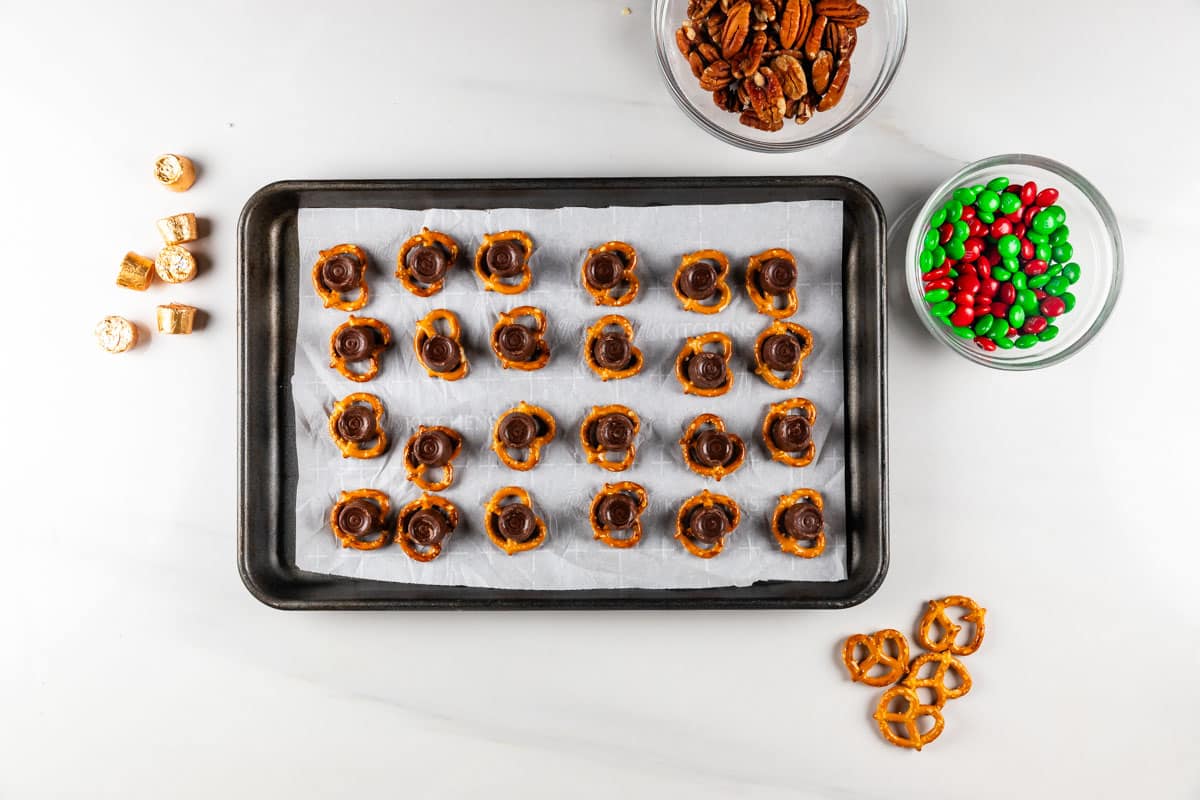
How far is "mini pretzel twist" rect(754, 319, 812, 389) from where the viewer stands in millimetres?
1791

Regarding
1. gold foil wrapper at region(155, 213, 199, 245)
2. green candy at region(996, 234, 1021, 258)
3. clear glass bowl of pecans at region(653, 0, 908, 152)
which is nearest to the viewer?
clear glass bowl of pecans at region(653, 0, 908, 152)

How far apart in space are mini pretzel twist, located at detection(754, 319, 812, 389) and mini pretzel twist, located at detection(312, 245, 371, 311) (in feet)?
3.20

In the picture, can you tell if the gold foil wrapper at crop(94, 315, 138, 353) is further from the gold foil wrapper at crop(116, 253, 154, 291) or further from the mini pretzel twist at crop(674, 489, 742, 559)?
the mini pretzel twist at crop(674, 489, 742, 559)

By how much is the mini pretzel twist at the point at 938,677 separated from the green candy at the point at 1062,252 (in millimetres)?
1026

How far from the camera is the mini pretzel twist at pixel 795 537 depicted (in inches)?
70.4

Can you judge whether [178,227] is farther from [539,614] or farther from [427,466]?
[539,614]

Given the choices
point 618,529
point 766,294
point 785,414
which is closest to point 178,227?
point 618,529

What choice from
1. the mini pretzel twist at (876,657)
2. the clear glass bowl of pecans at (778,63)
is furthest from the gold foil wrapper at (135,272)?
the mini pretzel twist at (876,657)

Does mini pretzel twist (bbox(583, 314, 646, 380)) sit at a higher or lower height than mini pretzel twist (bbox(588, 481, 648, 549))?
higher

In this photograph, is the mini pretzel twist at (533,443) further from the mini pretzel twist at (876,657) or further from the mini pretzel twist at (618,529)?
the mini pretzel twist at (876,657)

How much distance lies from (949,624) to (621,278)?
3.96 feet

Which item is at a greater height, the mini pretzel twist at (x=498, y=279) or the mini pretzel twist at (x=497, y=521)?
the mini pretzel twist at (x=498, y=279)

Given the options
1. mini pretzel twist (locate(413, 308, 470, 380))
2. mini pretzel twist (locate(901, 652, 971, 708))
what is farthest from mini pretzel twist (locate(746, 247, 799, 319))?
mini pretzel twist (locate(901, 652, 971, 708))

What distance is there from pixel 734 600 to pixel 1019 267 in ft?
3.47
